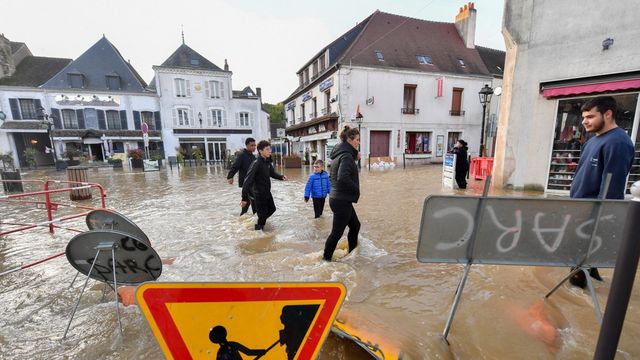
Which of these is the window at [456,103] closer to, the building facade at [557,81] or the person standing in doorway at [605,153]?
the building facade at [557,81]

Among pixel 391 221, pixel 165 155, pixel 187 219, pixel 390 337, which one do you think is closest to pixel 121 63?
pixel 165 155

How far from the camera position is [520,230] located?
202 centimetres

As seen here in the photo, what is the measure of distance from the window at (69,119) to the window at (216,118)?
1155cm

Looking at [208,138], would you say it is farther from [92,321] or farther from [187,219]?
[92,321]

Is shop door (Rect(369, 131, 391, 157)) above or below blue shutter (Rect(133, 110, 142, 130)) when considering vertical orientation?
below

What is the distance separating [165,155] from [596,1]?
30401mm

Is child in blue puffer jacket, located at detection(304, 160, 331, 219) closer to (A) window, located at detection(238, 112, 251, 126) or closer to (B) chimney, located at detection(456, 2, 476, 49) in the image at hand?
(B) chimney, located at detection(456, 2, 476, 49)

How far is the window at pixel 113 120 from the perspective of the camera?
26.1m

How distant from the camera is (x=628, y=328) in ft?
7.61

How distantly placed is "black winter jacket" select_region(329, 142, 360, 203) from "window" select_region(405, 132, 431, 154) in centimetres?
1710

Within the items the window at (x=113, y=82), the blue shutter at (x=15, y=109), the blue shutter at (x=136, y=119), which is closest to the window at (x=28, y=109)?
the blue shutter at (x=15, y=109)

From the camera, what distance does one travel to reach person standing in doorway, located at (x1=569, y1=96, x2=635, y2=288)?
2.53 metres

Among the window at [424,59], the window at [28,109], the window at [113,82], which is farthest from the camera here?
the window at [113,82]

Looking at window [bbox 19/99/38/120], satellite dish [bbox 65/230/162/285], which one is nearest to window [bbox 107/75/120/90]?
window [bbox 19/99/38/120]
